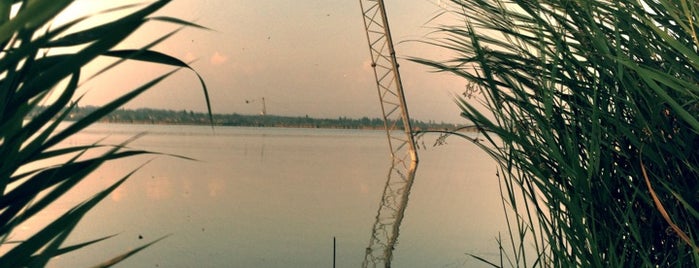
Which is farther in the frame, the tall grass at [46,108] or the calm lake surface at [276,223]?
the calm lake surface at [276,223]

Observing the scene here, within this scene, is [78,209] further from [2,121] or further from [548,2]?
[548,2]

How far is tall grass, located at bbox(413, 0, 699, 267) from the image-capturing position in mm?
1918

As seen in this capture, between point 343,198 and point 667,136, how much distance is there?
45.4ft

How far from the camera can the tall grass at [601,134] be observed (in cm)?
192

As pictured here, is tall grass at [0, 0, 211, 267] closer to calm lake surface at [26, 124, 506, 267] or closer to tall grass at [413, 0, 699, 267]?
tall grass at [413, 0, 699, 267]

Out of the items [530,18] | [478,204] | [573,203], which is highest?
[530,18]

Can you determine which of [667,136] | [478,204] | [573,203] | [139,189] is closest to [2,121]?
[573,203]

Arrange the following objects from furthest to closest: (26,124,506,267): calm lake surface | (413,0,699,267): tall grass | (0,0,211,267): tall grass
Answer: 1. (26,124,506,267): calm lake surface
2. (413,0,699,267): tall grass
3. (0,0,211,267): tall grass

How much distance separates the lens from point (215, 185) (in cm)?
1889

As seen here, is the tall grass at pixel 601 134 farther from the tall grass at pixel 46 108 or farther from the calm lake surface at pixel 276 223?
the calm lake surface at pixel 276 223

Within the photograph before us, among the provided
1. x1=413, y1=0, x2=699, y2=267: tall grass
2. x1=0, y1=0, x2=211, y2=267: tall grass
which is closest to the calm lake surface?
x1=413, y1=0, x2=699, y2=267: tall grass

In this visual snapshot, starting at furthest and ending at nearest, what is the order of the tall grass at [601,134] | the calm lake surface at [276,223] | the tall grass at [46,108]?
1. the calm lake surface at [276,223]
2. the tall grass at [601,134]
3. the tall grass at [46,108]

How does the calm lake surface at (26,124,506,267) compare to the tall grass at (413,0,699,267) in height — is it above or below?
below

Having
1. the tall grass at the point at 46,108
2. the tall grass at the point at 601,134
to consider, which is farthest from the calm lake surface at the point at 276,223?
the tall grass at the point at 46,108
